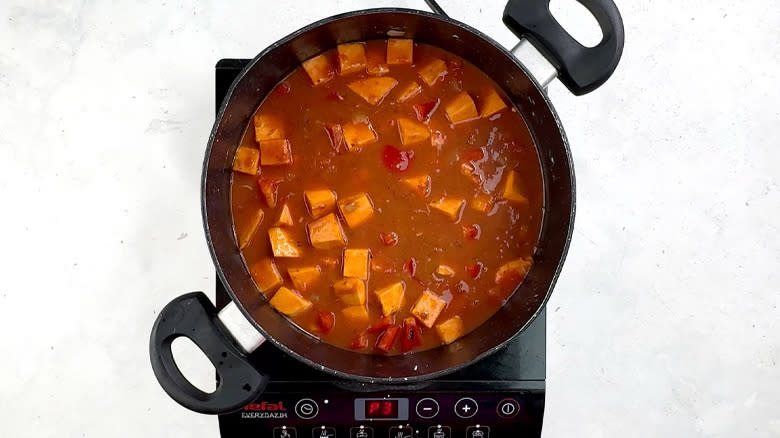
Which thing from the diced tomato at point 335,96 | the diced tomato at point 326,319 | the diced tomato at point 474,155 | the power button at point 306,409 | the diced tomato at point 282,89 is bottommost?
the power button at point 306,409

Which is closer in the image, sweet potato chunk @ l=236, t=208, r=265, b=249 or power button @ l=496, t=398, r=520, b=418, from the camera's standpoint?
sweet potato chunk @ l=236, t=208, r=265, b=249

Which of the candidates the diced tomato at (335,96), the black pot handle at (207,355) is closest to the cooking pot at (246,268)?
the black pot handle at (207,355)

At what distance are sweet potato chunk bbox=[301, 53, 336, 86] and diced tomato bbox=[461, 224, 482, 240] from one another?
1.42ft

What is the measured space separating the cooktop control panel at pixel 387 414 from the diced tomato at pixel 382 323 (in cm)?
17

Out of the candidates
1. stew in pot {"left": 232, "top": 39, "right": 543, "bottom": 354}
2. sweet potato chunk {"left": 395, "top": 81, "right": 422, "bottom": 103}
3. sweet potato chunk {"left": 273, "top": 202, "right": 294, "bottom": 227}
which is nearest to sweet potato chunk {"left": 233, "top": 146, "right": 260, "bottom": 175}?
stew in pot {"left": 232, "top": 39, "right": 543, "bottom": 354}

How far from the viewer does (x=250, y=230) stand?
1788mm

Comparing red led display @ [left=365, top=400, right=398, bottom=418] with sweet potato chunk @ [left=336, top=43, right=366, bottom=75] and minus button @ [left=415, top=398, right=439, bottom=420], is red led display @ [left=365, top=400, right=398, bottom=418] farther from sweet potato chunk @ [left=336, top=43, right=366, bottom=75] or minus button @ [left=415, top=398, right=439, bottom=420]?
sweet potato chunk @ [left=336, top=43, right=366, bottom=75]

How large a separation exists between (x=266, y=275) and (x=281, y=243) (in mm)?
84

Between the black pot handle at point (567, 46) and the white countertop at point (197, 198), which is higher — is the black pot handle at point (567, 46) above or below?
above

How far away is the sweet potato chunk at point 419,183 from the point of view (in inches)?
69.4

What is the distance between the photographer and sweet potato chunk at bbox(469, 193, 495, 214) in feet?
5.85

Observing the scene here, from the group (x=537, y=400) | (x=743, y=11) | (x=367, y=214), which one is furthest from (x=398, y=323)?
(x=743, y=11)

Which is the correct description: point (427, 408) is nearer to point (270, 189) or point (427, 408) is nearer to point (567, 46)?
point (270, 189)

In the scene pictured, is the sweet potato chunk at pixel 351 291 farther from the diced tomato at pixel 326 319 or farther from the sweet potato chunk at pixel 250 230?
the sweet potato chunk at pixel 250 230
